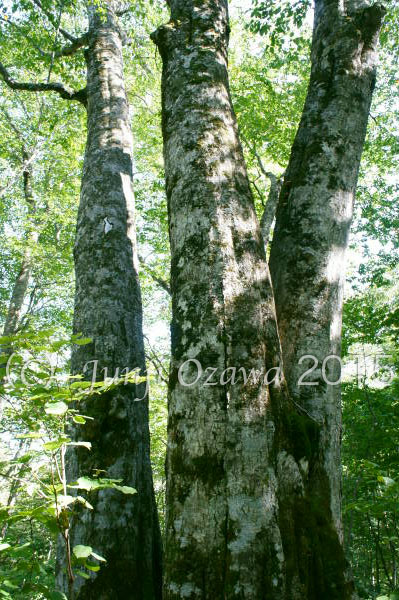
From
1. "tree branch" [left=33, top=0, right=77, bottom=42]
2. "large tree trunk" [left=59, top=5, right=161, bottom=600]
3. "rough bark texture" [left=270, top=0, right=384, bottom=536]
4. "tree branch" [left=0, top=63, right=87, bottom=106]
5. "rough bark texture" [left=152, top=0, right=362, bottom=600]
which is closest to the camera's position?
"rough bark texture" [left=152, top=0, right=362, bottom=600]

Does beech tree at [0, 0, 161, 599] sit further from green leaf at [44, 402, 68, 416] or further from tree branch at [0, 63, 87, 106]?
tree branch at [0, 63, 87, 106]

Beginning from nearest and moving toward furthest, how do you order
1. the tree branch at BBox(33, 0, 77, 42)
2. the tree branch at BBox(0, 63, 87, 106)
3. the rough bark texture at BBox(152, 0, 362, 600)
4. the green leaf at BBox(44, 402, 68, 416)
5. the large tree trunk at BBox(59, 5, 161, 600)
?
the green leaf at BBox(44, 402, 68, 416)
the rough bark texture at BBox(152, 0, 362, 600)
the large tree trunk at BBox(59, 5, 161, 600)
the tree branch at BBox(0, 63, 87, 106)
the tree branch at BBox(33, 0, 77, 42)

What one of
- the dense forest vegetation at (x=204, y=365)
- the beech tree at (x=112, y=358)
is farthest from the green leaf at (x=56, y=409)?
the beech tree at (x=112, y=358)

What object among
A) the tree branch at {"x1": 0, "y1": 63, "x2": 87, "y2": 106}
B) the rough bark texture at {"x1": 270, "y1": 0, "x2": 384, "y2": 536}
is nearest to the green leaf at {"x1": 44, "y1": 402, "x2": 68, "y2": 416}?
the rough bark texture at {"x1": 270, "y1": 0, "x2": 384, "y2": 536}

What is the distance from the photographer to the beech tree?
6.86 feet

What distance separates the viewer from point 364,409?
694 centimetres

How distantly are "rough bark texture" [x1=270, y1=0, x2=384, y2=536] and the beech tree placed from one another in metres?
1.01

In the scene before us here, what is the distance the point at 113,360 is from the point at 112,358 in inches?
0.6

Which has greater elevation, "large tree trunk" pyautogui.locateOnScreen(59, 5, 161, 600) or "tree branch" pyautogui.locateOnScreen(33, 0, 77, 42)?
"tree branch" pyautogui.locateOnScreen(33, 0, 77, 42)

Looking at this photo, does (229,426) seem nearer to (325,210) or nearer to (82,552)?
(82,552)

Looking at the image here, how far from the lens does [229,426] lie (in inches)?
65.7

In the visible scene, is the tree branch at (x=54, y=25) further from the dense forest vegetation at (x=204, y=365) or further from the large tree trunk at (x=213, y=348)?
the large tree trunk at (x=213, y=348)

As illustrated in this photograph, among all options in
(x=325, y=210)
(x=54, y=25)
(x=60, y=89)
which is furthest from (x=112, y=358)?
(x=54, y=25)

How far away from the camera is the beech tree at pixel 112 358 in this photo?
2.09 metres
